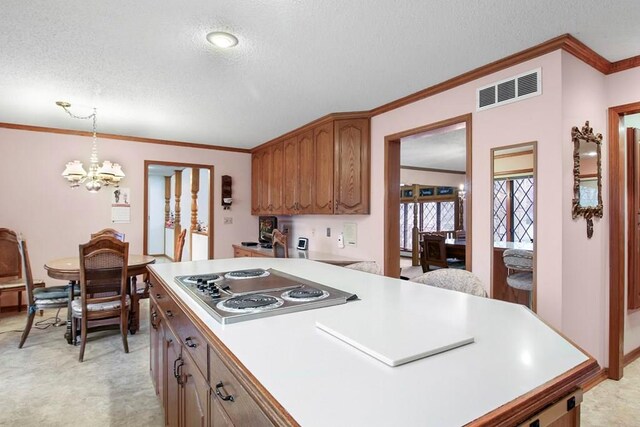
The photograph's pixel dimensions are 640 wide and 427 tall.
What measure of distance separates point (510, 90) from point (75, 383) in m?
3.67

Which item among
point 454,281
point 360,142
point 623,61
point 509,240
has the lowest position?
point 454,281

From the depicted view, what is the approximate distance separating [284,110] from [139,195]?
2617 mm

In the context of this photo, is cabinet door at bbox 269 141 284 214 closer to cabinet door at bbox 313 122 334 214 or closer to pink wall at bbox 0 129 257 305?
cabinet door at bbox 313 122 334 214

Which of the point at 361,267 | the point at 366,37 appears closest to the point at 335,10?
the point at 366,37

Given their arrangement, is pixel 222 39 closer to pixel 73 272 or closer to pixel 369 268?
pixel 369 268

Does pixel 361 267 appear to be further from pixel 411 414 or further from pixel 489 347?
pixel 411 414

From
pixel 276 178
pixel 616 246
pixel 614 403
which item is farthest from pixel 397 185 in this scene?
pixel 614 403

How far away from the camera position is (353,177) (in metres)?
3.64

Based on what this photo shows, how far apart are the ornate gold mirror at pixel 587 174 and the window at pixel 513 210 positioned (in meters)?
0.26

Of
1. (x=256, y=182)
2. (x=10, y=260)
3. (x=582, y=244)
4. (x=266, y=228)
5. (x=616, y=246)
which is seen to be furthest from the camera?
(x=256, y=182)

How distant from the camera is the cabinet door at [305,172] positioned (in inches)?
161

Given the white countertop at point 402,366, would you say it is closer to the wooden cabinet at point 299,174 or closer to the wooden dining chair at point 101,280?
the wooden dining chair at point 101,280

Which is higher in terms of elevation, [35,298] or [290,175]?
[290,175]

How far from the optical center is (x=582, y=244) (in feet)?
7.53
